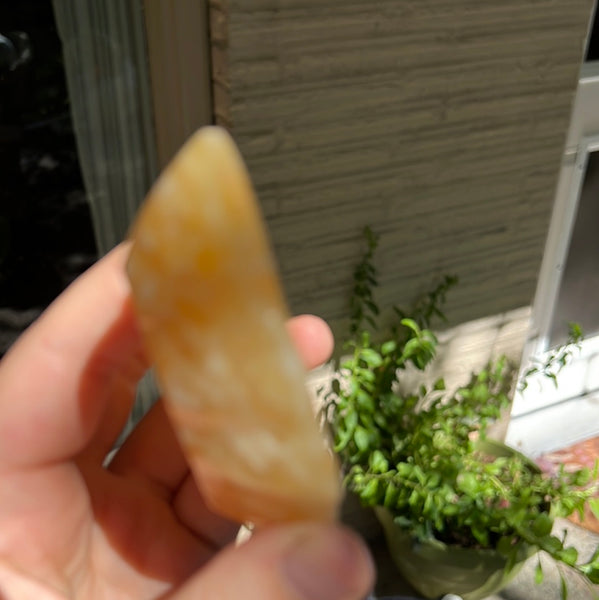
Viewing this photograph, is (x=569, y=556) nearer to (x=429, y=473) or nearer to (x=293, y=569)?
(x=429, y=473)

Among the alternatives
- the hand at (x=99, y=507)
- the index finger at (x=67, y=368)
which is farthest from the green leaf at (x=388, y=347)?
the index finger at (x=67, y=368)

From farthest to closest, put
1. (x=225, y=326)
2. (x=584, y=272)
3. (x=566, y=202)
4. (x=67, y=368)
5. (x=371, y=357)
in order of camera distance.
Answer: (x=584, y=272) → (x=566, y=202) → (x=371, y=357) → (x=67, y=368) → (x=225, y=326)

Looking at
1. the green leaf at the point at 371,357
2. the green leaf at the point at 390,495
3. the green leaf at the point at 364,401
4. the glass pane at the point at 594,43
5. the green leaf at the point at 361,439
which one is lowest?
the green leaf at the point at 390,495

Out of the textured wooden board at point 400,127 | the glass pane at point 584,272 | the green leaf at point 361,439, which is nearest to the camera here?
the textured wooden board at point 400,127

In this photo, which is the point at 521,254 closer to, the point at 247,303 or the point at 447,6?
the point at 447,6

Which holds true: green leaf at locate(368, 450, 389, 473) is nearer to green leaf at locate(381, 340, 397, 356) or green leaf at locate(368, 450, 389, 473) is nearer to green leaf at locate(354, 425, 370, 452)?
green leaf at locate(354, 425, 370, 452)

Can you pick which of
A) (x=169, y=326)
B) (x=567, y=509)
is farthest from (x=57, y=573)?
(x=567, y=509)

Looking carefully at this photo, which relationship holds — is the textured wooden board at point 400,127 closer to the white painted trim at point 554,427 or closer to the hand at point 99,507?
the hand at point 99,507

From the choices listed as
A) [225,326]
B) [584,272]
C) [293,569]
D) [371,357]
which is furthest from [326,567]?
[584,272]
